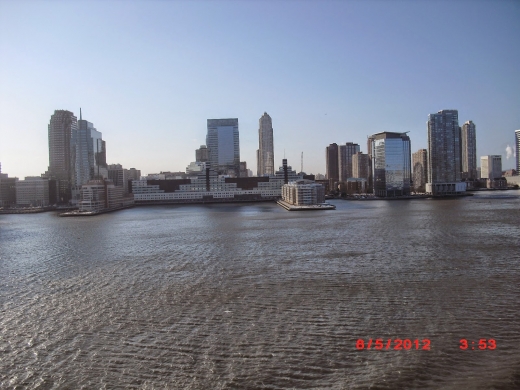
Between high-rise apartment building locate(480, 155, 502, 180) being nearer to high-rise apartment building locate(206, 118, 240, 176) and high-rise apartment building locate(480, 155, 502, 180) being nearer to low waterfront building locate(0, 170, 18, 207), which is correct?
high-rise apartment building locate(206, 118, 240, 176)

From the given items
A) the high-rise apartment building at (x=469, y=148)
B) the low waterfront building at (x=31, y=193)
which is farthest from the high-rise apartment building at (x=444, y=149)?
the low waterfront building at (x=31, y=193)

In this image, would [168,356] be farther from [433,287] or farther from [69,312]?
[433,287]

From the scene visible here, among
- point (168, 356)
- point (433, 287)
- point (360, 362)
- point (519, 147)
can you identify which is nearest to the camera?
point (360, 362)

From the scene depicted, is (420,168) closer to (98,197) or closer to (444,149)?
(444,149)

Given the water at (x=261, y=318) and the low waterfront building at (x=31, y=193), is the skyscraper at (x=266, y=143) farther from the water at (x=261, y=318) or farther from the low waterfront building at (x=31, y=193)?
the water at (x=261, y=318)

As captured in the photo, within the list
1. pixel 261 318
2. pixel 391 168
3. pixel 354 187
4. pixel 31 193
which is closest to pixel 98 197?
pixel 31 193

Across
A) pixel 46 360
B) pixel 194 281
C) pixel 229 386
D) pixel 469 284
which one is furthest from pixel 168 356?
pixel 469 284

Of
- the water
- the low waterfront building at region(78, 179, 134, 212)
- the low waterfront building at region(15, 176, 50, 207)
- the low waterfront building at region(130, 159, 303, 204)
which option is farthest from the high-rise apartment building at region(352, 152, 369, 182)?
the water
